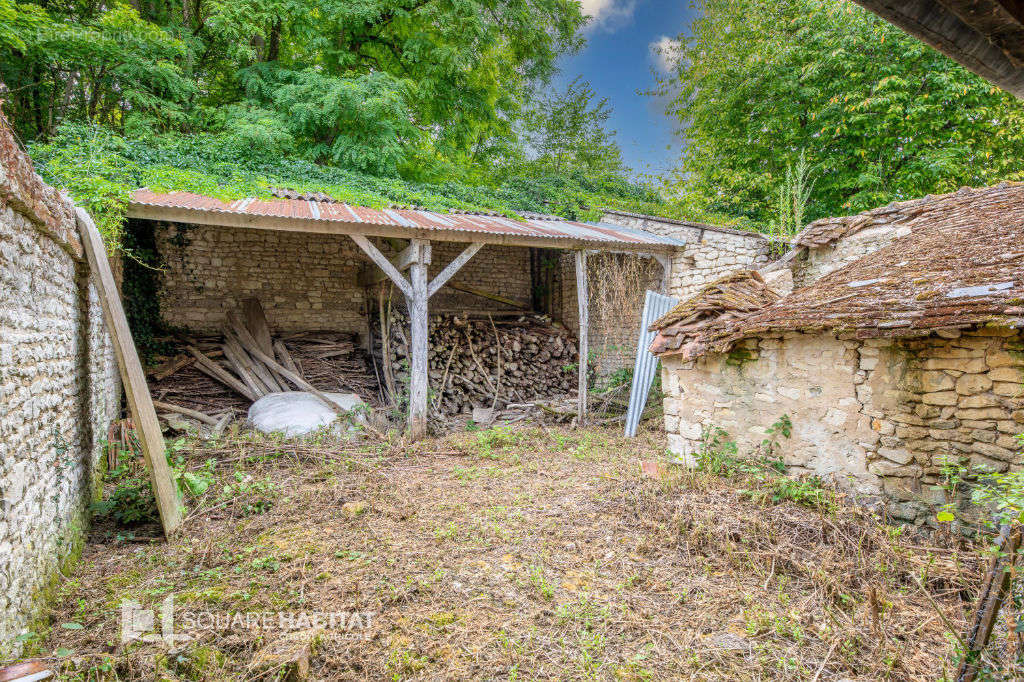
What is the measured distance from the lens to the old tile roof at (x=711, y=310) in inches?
185

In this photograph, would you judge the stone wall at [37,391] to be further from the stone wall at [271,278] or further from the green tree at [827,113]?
the green tree at [827,113]

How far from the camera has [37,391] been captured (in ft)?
8.39

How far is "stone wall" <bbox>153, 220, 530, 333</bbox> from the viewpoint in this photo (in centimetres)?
778

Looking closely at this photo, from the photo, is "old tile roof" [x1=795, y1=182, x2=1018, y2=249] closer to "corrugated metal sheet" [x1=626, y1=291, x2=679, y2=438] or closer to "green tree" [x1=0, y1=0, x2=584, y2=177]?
"corrugated metal sheet" [x1=626, y1=291, x2=679, y2=438]

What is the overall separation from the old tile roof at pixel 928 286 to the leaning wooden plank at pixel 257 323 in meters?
6.02

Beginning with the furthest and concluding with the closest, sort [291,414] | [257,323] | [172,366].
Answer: [257,323]
[172,366]
[291,414]

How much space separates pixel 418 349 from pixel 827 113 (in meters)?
11.2

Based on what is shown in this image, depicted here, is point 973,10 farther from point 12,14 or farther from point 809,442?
point 12,14

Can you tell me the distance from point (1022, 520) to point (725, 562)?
1711mm

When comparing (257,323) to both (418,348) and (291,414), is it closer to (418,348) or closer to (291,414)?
(291,414)

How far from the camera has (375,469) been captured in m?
5.14

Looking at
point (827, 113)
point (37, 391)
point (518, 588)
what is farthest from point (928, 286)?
point (827, 113)

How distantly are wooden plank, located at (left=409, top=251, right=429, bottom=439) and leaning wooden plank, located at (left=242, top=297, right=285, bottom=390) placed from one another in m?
2.72

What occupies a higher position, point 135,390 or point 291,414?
point 135,390
